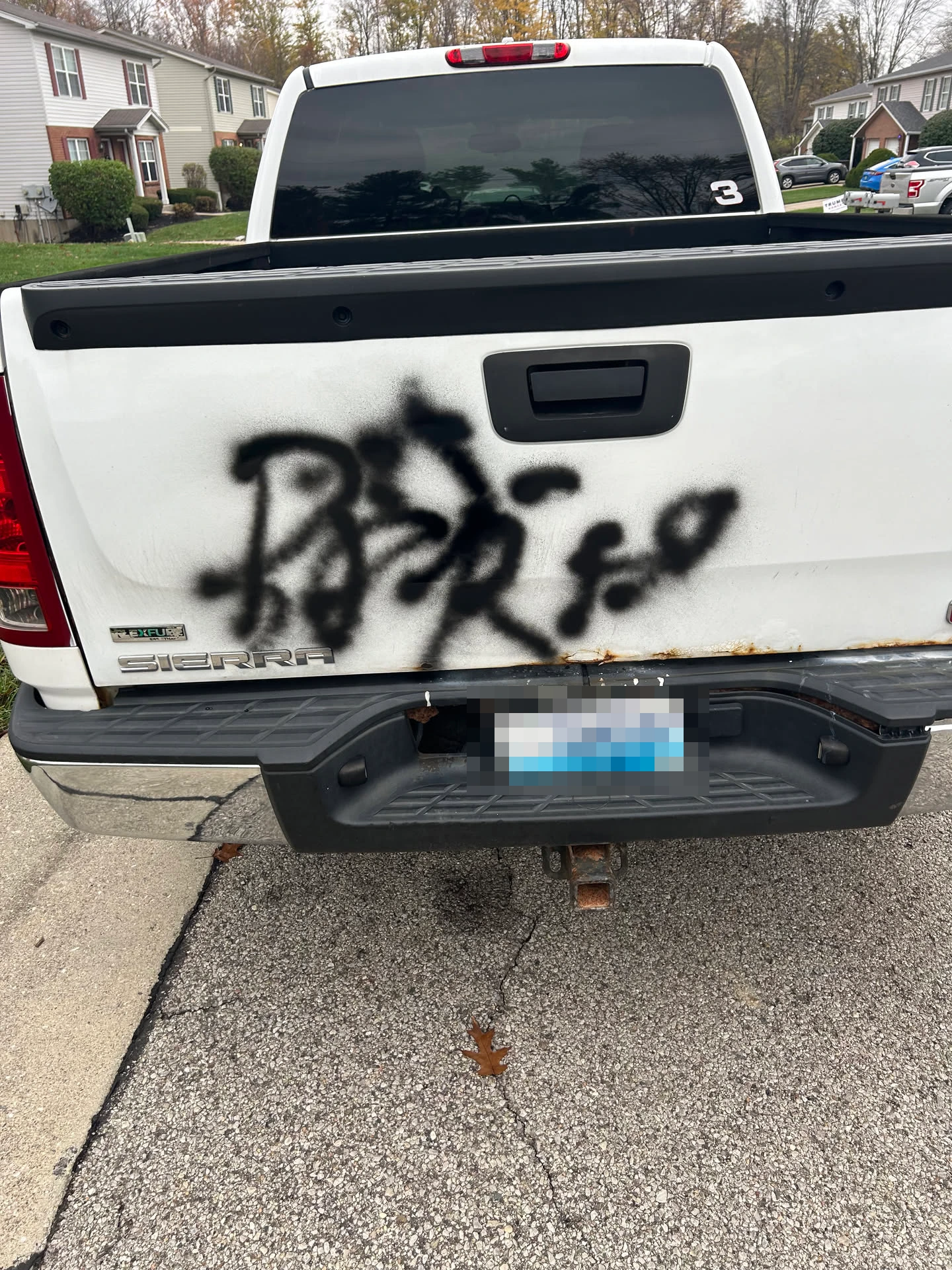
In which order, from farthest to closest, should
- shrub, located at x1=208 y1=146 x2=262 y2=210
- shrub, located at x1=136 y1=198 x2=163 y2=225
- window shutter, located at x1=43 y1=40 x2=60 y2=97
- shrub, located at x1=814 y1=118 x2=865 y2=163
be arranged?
shrub, located at x1=814 y1=118 x2=865 y2=163 → shrub, located at x1=208 y1=146 x2=262 y2=210 → shrub, located at x1=136 y1=198 x2=163 y2=225 → window shutter, located at x1=43 y1=40 x2=60 y2=97

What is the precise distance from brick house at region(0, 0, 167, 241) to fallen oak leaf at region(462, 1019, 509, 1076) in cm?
3881

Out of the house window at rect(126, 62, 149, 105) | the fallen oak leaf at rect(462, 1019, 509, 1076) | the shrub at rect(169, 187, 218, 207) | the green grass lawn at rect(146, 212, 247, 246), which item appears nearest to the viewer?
the fallen oak leaf at rect(462, 1019, 509, 1076)

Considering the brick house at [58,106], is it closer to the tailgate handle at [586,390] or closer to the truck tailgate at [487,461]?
the truck tailgate at [487,461]

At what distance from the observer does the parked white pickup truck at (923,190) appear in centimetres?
2800

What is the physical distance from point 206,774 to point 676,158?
3138mm

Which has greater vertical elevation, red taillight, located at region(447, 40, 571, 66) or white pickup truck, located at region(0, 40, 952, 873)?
red taillight, located at region(447, 40, 571, 66)

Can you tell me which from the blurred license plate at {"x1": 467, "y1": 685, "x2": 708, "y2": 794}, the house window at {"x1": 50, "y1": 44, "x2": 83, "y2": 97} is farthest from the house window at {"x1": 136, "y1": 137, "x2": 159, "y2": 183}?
the blurred license plate at {"x1": 467, "y1": 685, "x2": 708, "y2": 794}

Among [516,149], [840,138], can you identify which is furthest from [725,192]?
[840,138]

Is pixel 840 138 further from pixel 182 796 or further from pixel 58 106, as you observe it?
pixel 182 796

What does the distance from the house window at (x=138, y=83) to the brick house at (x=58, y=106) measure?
0.06m

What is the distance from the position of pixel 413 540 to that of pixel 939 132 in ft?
171

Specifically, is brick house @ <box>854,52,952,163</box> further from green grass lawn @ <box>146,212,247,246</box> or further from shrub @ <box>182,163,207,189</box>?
shrub @ <box>182,163,207,189</box>

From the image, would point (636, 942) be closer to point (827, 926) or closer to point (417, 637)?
point (827, 926)

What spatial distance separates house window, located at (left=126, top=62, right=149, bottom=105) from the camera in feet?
147
